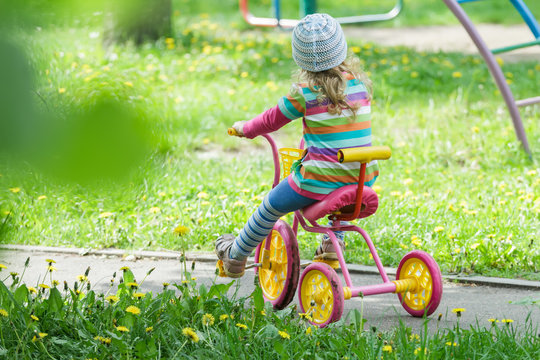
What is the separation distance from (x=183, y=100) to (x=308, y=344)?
163 inches

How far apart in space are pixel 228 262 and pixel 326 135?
2.62 ft

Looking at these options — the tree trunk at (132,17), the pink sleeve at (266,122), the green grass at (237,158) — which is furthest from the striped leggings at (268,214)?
the tree trunk at (132,17)

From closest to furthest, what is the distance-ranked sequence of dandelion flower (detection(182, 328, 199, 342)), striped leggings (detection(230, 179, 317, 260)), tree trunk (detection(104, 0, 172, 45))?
tree trunk (detection(104, 0, 172, 45)), dandelion flower (detection(182, 328, 199, 342)), striped leggings (detection(230, 179, 317, 260))

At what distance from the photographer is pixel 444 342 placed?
244 cm

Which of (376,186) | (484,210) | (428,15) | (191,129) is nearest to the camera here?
(484,210)

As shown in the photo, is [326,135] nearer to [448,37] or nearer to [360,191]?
[360,191]

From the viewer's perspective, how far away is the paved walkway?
974 centimetres

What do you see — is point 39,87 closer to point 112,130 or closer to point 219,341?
point 112,130

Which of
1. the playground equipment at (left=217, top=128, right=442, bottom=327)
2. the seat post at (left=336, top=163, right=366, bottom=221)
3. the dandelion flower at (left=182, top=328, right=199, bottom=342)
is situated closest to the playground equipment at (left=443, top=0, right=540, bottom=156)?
the playground equipment at (left=217, top=128, right=442, bottom=327)

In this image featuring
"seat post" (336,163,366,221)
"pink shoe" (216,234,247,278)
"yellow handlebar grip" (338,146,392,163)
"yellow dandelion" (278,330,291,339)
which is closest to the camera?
"yellow dandelion" (278,330,291,339)

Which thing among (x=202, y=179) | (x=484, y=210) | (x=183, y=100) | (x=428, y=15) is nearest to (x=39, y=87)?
(x=484, y=210)

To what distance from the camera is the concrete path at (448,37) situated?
9.74m

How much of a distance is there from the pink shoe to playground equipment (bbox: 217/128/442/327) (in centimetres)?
5

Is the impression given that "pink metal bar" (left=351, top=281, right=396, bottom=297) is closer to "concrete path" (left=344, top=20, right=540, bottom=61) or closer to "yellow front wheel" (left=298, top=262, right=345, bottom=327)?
"yellow front wheel" (left=298, top=262, right=345, bottom=327)
